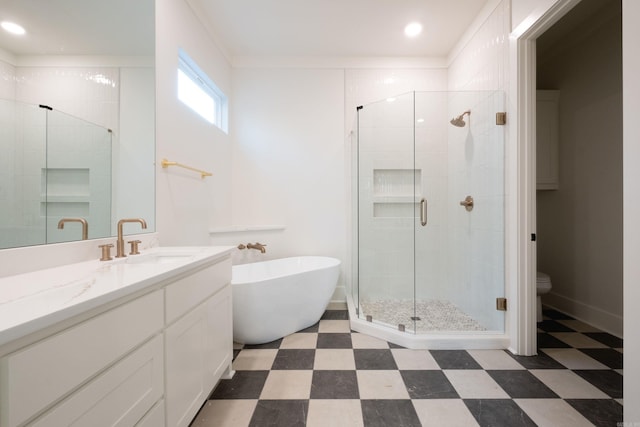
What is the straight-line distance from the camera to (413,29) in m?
2.38

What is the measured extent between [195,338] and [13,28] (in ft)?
4.29

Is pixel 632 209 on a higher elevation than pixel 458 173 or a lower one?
lower

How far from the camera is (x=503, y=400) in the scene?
1333 millimetres

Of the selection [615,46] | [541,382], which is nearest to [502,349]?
[541,382]

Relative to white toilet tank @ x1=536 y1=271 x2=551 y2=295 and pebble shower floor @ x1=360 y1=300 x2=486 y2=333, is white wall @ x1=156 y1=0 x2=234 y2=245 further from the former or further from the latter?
white toilet tank @ x1=536 y1=271 x2=551 y2=295

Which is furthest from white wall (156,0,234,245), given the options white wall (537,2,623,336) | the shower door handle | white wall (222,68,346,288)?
white wall (537,2,623,336)

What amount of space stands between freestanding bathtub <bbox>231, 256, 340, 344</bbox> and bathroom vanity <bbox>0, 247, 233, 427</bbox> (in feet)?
1.69

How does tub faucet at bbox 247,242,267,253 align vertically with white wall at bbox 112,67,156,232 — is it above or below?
below

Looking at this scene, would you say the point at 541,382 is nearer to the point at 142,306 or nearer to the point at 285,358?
the point at 285,358

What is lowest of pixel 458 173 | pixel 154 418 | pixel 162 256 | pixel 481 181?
pixel 154 418

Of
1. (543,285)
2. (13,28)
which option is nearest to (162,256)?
(13,28)

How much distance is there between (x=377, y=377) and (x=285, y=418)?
1.90 feet

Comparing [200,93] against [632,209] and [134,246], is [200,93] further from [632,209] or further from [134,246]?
[632,209]

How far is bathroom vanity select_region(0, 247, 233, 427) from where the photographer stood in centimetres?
50
